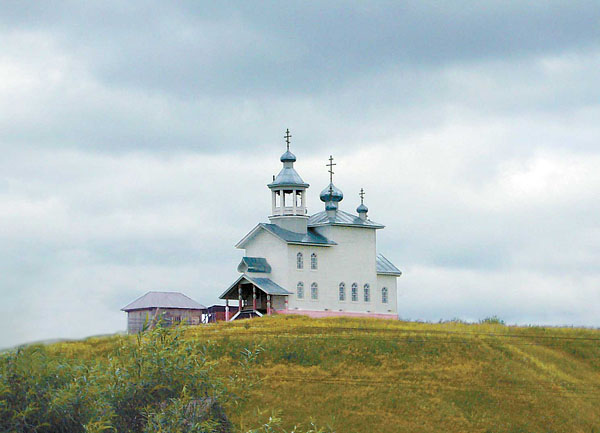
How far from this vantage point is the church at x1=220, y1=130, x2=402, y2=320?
2094 inches

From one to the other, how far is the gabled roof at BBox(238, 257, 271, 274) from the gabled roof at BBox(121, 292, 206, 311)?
20.7 ft

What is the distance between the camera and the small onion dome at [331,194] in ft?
186

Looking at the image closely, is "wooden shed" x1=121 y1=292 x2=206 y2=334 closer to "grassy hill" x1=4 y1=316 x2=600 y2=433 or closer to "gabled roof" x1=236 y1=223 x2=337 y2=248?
"gabled roof" x1=236 y1=223 x2=337 y2=248

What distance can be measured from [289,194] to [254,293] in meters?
6.70

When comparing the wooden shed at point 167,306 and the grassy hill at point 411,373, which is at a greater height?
the wooden shed at point 167,306

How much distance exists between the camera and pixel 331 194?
2228 inches

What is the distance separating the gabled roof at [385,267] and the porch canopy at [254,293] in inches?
327

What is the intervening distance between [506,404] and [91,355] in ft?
57.8

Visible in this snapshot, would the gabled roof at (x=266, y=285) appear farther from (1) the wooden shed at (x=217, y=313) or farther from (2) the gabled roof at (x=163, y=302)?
(2) the gabled roof at (x=163, y=302)

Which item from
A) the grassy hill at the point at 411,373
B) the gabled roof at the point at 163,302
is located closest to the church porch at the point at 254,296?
the gabled roof at the point at 163,302

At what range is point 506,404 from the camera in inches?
1345

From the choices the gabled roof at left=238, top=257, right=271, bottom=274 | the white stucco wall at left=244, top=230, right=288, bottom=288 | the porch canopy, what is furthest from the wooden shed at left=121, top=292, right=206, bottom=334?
the white stucco wall at left=244, top=230, right=288, bottom=288

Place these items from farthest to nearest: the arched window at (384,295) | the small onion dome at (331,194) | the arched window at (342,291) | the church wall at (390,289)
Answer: the arched window at (384,295) < the church wall at (390,289) < the small onion dome at (331,194) < the arched window at (342,291)

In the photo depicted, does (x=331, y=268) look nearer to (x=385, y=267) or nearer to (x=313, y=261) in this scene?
(x=313, y=261)
